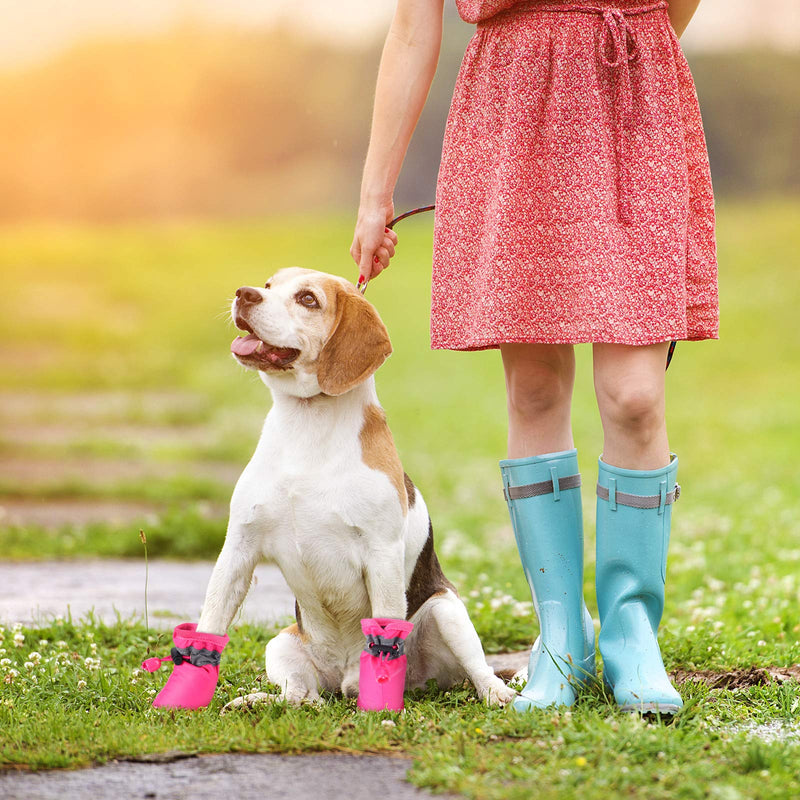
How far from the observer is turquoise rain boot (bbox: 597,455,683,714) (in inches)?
112

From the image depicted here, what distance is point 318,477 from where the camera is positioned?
285 cm

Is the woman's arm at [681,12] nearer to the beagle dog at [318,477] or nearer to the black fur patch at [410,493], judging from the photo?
the beagle dog at [318,477]

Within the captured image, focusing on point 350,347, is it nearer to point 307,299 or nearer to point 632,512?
point 307,299

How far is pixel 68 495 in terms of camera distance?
23.0 feet

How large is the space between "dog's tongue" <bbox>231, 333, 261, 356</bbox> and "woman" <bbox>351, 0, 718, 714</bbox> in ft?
1.21

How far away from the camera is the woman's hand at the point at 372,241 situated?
3020 mm

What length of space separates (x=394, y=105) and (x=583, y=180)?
557 millimetres

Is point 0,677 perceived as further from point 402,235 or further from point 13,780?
point 402,235

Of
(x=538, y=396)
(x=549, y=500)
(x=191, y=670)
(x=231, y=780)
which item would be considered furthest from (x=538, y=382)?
(x=231, y=780)

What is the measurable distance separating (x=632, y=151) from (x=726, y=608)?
7.15 ft

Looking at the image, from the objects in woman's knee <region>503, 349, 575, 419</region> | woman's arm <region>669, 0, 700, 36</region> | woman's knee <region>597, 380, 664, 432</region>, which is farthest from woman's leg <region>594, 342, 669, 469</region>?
woman's arm <region>669, 0, 700, 36</region>

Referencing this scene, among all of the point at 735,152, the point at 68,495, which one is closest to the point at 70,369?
the point at 68,495

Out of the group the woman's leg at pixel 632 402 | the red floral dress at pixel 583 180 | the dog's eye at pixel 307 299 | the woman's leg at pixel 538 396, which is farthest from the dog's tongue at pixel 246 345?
the woman's leg at pixel 632 402

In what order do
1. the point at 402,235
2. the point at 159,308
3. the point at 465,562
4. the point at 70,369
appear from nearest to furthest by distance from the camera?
the point at 465,562
the point at 70,369
the point at 159,308
the point at 402,235
